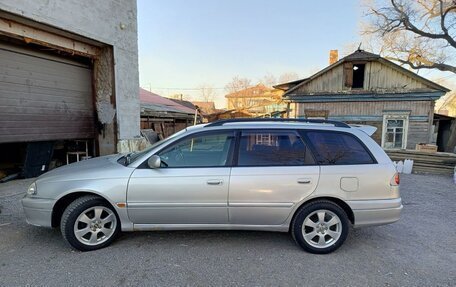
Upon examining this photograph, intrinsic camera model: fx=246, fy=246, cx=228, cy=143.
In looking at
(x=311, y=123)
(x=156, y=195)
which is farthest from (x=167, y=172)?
(x=311, y=123)

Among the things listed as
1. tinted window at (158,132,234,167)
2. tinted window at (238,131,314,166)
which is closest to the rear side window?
tinted window at (238,131,314,166)

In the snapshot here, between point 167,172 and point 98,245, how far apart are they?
129 centimetres

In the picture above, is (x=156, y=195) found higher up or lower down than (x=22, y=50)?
lower down

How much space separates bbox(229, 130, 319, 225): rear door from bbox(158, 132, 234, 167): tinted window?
0.21 m

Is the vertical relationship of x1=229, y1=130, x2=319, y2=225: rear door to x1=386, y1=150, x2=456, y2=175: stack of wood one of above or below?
above

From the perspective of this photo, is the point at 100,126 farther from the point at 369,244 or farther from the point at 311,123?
the point at 369,244

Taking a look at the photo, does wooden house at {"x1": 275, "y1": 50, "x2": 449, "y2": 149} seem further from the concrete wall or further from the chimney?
the concrete wall

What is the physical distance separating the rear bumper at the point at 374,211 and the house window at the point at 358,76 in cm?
1298

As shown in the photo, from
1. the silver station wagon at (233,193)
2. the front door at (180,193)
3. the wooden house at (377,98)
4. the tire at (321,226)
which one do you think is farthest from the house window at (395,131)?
the front door at (180,193)

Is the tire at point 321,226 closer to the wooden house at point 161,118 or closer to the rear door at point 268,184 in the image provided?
the rear door at point 268,184

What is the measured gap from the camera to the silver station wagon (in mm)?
3088

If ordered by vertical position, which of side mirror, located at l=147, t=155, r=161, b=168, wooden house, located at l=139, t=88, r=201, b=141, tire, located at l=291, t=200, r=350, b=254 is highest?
wooden house, located at l=139, t=88, r=201, b=141

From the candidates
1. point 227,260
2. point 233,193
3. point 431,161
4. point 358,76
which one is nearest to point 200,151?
point 233,193

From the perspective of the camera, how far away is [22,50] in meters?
6.45
